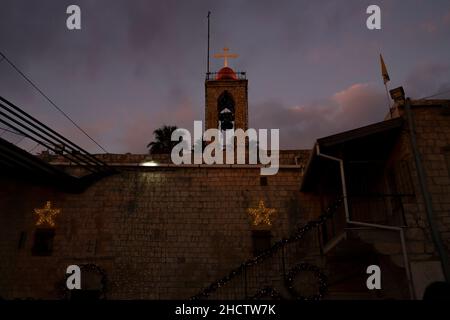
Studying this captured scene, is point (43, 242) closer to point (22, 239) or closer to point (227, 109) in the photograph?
point (22, 239)

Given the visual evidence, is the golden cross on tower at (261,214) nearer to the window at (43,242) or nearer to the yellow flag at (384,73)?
the yellow flag at (384,73)

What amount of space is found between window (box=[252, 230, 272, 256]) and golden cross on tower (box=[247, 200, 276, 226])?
36 cm

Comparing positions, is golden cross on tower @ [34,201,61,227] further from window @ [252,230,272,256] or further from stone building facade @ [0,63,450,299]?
window @ [252,230,272,256]

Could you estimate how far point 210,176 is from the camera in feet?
53.7

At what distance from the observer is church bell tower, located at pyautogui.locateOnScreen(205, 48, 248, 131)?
19875mm

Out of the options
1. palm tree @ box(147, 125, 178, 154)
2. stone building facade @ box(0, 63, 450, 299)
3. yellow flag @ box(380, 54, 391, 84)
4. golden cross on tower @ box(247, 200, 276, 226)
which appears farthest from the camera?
palm tree @ box(147, 125, 178, 154)

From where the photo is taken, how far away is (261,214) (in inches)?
616

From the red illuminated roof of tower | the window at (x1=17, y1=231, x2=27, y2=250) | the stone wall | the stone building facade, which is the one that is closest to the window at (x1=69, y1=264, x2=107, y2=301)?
the stone building facade

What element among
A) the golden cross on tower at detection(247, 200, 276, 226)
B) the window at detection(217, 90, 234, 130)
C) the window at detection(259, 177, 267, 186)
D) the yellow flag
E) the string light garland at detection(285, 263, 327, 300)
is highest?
the window at detection(217, 90, 234, 130)

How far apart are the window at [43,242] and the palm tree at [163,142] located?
14.0 m

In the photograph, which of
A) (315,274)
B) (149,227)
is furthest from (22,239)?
(315,274)

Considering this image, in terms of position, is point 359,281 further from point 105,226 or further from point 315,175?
point 105,226

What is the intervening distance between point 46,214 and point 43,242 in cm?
112

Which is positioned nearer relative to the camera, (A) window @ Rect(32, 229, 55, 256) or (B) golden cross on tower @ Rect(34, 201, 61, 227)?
(A) window @ Rect(32, 229, 55, 256)
